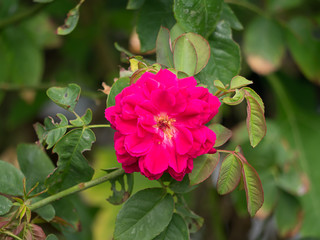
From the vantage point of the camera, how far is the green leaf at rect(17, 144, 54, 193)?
63 centimetres

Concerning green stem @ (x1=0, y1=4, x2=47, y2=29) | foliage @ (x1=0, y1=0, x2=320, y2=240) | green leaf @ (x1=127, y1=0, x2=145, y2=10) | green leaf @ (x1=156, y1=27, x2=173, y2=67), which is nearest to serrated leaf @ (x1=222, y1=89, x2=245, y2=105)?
foliage @ (x1=0, y1=0, x2=320, y2=240)

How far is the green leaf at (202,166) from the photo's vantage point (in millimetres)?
518

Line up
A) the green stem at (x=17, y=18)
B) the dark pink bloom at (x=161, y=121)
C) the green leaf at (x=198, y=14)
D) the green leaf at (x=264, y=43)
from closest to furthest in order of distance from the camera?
A: the dark pink bloom at (x=161, y=121) < the green leaf at (x=198, y=14) < the green stem at (x=17, y=18) < the green leaf at (x=264, y=43)

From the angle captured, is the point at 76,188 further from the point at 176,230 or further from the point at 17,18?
the point at 17,18

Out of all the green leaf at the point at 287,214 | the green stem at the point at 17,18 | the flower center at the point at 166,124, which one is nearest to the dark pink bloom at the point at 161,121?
the flower center at the point at 166,124

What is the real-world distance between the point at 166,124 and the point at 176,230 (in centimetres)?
14

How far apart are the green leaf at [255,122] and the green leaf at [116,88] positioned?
0.15m

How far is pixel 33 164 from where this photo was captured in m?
0.65

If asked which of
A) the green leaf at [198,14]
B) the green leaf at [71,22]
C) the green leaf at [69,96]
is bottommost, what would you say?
the green leaf at [69,96]

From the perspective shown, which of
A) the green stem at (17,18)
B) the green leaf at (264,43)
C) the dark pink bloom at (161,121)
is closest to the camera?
the dark pink bloom at (161,121)

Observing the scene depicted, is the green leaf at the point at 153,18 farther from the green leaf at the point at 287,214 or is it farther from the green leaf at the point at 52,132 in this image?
the green leaf at the point at 287,214

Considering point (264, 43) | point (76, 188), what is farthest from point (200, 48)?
point (264, 43)

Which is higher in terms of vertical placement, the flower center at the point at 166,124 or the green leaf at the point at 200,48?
the green leaf at the point at 200,48

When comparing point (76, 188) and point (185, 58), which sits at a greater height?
point (185, 58)
